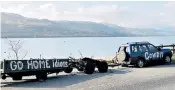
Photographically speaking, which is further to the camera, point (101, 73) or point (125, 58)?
point (125, 58)

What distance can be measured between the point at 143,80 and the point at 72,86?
306cm

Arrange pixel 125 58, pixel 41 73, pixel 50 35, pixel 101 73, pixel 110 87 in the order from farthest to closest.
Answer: pixel 50 35
pixel 125 58
pixel 101 73
pixel 41 73
pixel 110 87

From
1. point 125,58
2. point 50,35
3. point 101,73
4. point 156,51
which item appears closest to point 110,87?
point 101,73

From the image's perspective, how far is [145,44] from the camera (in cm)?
2267

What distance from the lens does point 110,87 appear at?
44.7 feet

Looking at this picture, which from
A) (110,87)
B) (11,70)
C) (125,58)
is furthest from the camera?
(125,58)

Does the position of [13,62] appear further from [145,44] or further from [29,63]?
[145,44]

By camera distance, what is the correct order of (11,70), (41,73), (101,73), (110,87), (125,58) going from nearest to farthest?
(110,87)
(11,70)
(41,73)
(101,73)
(125,58)

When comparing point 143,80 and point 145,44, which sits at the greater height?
point 145,44

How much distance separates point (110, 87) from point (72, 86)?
1.55 metres

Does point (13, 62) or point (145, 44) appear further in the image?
point (145, 44)

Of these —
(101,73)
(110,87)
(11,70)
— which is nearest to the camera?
(110,87)

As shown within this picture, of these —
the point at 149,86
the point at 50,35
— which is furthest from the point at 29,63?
the point at 50,35

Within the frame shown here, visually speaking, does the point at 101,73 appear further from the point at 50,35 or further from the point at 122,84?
the point at 50,35
